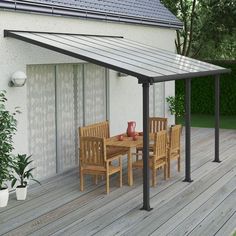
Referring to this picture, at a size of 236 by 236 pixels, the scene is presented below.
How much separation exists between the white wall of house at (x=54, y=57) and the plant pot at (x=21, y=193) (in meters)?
1.03

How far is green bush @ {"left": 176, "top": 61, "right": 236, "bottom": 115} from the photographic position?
77.6 ft

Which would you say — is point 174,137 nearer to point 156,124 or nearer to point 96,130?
point 156,124

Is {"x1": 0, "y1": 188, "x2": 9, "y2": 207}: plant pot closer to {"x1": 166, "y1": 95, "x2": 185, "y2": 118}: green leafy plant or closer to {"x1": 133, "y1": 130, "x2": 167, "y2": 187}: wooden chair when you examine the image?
{"x1": 133, "y1": 130, "x2": 167, "y2": 187}: wooden chair

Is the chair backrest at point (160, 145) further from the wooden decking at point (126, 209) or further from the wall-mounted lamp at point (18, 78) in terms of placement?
the wall-mounted lamp at point (18, 78)

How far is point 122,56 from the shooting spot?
10.9 metres

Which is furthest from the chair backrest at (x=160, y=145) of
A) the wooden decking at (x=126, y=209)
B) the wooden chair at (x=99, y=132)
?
the wooden chair at (x=99, y=132)

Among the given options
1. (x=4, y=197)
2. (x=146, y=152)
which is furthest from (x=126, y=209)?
(x=4, y=197)

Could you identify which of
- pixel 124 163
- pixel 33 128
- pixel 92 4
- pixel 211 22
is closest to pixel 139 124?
pixel 124 163

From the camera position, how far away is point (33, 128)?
11.8 meters

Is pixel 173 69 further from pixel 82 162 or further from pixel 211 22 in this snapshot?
pixel 211 22

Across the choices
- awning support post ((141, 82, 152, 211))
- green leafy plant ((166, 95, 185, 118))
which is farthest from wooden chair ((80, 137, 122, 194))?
green leafy plant ((166, 95, 185, 118))

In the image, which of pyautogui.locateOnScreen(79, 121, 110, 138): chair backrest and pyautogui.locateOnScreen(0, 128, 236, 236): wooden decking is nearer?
pyautogui.locateOnScreen(0, 128, 236, 236): wooden decking

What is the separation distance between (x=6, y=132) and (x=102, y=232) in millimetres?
3158

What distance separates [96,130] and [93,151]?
6.31 ft
